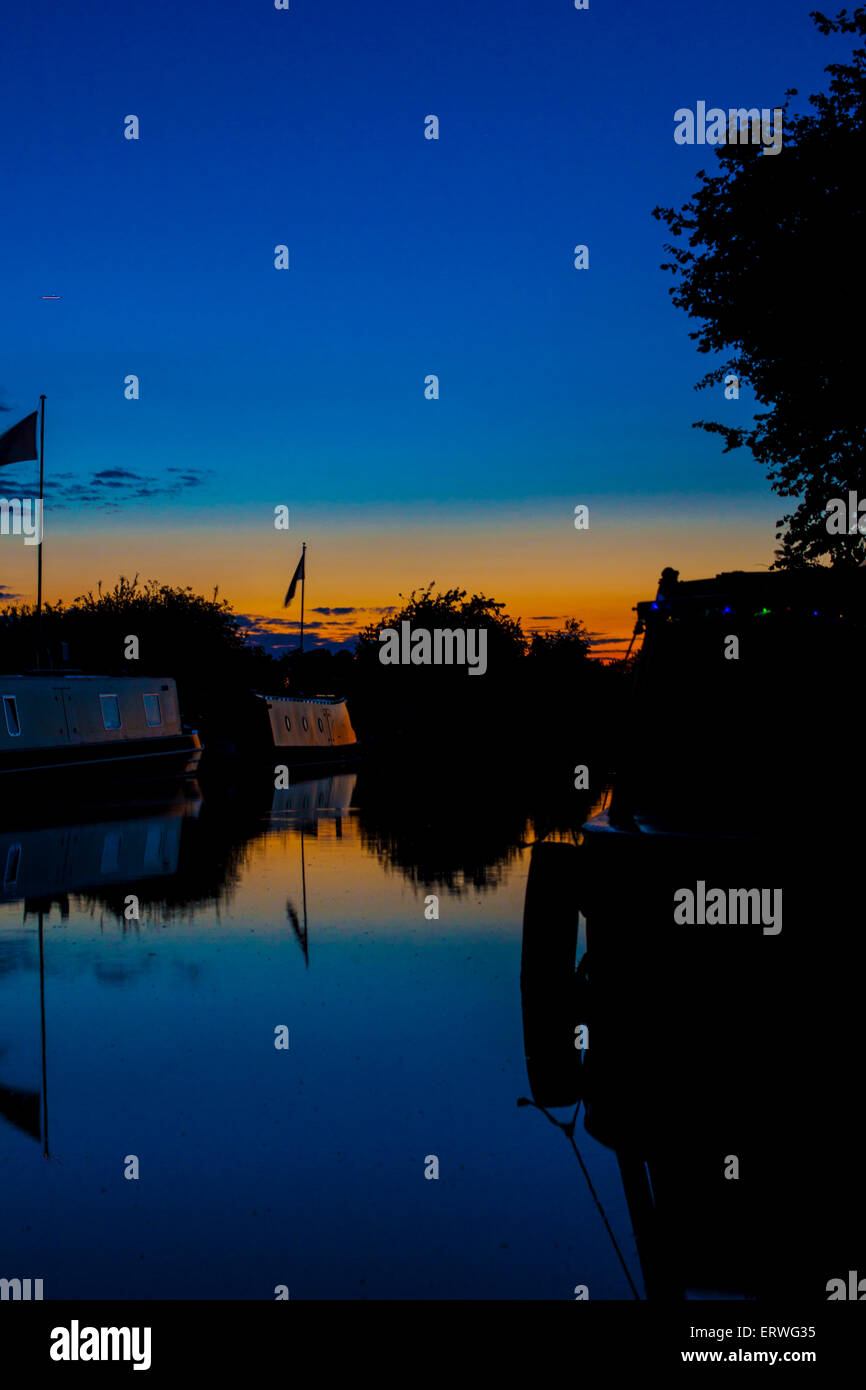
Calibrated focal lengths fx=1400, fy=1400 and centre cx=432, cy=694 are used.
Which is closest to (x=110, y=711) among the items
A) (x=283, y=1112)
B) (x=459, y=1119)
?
(x=283, y=1112)

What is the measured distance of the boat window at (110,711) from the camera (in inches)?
1293

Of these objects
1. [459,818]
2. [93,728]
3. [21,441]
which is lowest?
[459,818]

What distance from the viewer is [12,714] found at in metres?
28.6

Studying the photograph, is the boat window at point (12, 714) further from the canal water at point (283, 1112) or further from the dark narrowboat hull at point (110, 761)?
the canal water at point (283, 1112)

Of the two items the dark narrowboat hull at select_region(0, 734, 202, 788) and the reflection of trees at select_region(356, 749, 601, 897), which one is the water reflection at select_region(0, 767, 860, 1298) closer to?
the reflection of trees at select_region(356, 749, 601, 897)

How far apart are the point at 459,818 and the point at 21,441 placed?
526 inches

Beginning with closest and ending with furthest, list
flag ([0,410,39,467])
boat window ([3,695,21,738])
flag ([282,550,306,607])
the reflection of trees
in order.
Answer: the reflection of trees → boat window ([3,695,21,738]) → flag ([0,410,39,467]) → flag ([282,550,306,607])

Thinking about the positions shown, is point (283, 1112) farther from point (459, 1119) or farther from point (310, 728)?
point (310, 728)

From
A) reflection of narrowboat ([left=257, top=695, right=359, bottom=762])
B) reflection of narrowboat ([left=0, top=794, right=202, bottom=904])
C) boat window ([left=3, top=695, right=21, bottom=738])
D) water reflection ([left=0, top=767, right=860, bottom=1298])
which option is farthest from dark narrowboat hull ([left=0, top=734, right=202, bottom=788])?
water reflection ([left=0, top=767, right=860, bottom=1298])

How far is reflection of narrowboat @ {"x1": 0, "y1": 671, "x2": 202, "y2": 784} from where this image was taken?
1128 inches

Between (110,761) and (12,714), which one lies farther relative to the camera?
(110,761)

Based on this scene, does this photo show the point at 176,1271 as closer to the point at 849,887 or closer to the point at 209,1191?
the point at 209,1191

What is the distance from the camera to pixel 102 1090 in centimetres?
687

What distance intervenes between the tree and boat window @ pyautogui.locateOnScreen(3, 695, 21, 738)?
49.5ft
